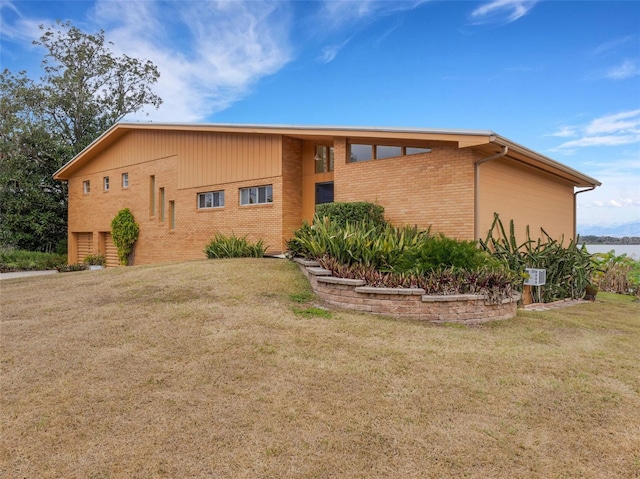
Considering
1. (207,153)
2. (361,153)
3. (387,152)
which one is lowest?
(387,152)

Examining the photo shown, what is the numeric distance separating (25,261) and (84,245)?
3000mm

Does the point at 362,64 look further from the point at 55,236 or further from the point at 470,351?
the point at 55,236

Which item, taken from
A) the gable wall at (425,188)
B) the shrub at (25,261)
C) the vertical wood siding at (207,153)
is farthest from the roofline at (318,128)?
the shrub at (25,261)

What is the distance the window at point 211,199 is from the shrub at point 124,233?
196 inches

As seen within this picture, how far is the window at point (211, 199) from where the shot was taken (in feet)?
50.7

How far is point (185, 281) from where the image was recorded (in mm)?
7965

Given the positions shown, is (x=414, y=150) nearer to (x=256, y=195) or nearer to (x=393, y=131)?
(x=393, y=131)

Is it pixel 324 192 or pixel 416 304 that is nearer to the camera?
pixel 416 304

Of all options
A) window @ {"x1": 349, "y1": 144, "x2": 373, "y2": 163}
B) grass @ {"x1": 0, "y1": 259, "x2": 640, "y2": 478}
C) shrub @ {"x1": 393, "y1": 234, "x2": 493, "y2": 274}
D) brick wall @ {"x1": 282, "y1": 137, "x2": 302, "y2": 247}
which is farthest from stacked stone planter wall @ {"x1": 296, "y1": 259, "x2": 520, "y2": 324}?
brick wall @ {"x1": 282, "y1": 137, "x2": 302, "y2": 247}

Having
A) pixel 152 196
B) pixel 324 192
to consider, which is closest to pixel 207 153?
pixel 152 196

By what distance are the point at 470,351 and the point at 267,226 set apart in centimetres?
978

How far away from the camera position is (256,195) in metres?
14.2

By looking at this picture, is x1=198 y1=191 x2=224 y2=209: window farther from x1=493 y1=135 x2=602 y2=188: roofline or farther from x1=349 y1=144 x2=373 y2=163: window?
x1=493 y1=135 x2=602 y2=188: roofline

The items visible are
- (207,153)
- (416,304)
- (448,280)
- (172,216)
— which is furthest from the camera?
(172,216)
